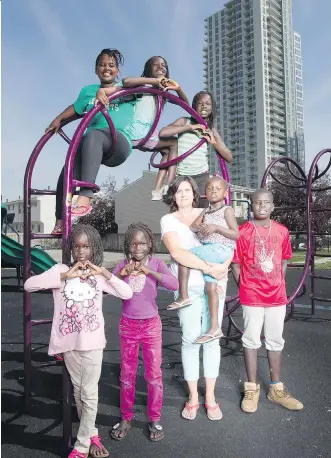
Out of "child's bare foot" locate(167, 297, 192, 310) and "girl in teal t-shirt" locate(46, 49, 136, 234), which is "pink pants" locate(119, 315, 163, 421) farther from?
"girl in teal t-shirt" locate(46, 49, 136, 234)

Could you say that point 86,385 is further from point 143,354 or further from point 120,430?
point 120,430

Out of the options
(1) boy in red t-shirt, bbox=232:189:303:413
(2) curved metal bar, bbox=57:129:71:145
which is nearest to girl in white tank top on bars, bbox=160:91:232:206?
(1) boy in red t-shirt, bbox=232:189:303:413

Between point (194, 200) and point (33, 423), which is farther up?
point (194, 200)

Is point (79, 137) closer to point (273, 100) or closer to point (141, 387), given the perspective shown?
point (141, 387)

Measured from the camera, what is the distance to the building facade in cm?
9467

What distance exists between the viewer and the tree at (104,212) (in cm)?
2791

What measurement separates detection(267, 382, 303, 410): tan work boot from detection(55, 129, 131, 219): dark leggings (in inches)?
81.8

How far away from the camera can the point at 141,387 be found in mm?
3504

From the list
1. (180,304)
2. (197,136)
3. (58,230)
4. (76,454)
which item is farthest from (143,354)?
(197,136)

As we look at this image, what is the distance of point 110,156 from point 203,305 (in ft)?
4.00

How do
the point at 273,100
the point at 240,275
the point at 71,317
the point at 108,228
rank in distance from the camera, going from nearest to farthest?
the point at 71,317, the point at 240,275, the point at 108,228, the point at 273,100

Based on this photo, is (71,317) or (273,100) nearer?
(71,317)

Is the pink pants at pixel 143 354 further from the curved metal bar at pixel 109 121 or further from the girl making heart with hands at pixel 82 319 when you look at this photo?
the curved metal bar at pixel 109 121

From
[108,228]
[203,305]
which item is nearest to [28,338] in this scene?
[203,305]
